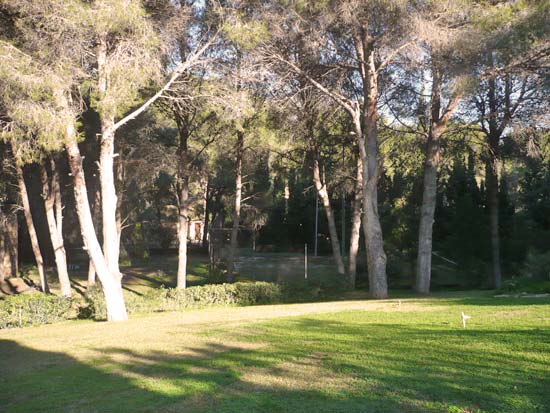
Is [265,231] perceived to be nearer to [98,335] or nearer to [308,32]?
[308,32]

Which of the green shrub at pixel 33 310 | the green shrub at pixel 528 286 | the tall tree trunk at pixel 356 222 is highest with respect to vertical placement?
the tall tree trunk at pixel 356 222

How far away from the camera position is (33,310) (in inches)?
625

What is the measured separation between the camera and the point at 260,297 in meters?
19.5

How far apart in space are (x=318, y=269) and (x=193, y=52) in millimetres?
18173

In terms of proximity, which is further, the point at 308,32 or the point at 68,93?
the point at 308,32

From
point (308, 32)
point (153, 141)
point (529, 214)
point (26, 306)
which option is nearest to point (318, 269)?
point (529, 214)

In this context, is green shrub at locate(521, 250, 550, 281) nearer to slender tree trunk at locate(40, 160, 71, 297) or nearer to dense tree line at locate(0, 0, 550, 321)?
dense tree line at locate(0, 0, 550, 321)

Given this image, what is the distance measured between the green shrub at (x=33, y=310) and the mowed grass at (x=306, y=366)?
4053 millimetres

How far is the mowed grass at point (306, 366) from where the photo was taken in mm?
5656

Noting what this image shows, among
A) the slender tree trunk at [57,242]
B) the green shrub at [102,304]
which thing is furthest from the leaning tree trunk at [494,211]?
the slender tree trunk at [57,242]

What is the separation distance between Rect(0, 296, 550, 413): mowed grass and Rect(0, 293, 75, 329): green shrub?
4053 mm

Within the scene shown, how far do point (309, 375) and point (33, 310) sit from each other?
1165cm

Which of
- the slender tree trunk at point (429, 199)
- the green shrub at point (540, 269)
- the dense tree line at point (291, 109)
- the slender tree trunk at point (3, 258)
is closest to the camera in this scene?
the dense tree line at point (291, 109)

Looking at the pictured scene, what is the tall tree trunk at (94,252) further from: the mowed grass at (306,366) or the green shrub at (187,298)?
the mowed grass at (306,366)
